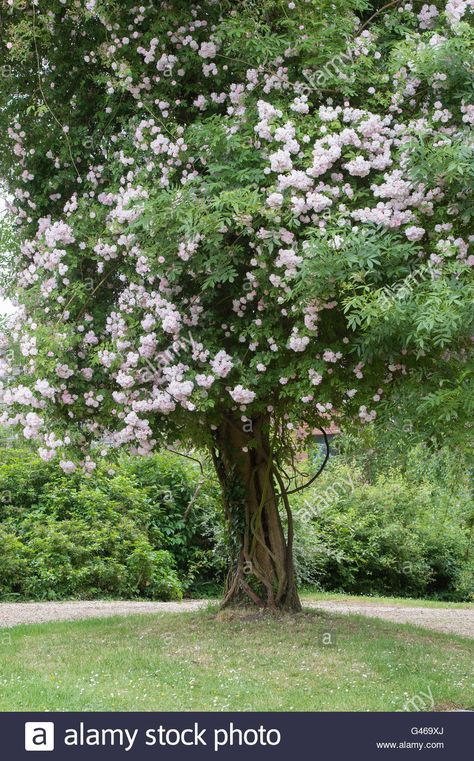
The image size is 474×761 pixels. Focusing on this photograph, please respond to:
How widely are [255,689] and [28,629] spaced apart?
12.4 feet

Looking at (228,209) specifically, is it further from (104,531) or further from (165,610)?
(104,531)

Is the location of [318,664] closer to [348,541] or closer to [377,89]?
[377,89]

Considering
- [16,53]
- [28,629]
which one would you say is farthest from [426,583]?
[16,53]

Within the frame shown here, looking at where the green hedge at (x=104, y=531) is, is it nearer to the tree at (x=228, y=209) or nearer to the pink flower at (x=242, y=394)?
the tree at (x=228, y=209)

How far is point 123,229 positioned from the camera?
23.9 feet

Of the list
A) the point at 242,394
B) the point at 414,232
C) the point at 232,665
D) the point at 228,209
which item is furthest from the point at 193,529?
the point at 414,232

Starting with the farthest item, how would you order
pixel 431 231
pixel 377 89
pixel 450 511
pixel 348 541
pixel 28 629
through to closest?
pixel 348 541, pixel 450 511, pixel 28 629, pixel 377 89, pixel 431 231

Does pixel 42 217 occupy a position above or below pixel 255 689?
above

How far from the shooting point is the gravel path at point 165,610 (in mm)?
10625

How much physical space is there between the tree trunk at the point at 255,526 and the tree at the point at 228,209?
441 mm

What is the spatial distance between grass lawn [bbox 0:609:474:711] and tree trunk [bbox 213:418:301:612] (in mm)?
310

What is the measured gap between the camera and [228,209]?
6.61 m

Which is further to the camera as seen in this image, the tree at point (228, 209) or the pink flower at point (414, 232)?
the tree at point (228, 209)

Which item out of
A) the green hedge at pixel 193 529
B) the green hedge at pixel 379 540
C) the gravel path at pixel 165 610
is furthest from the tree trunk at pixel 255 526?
the green hedge at pixel 379 540
